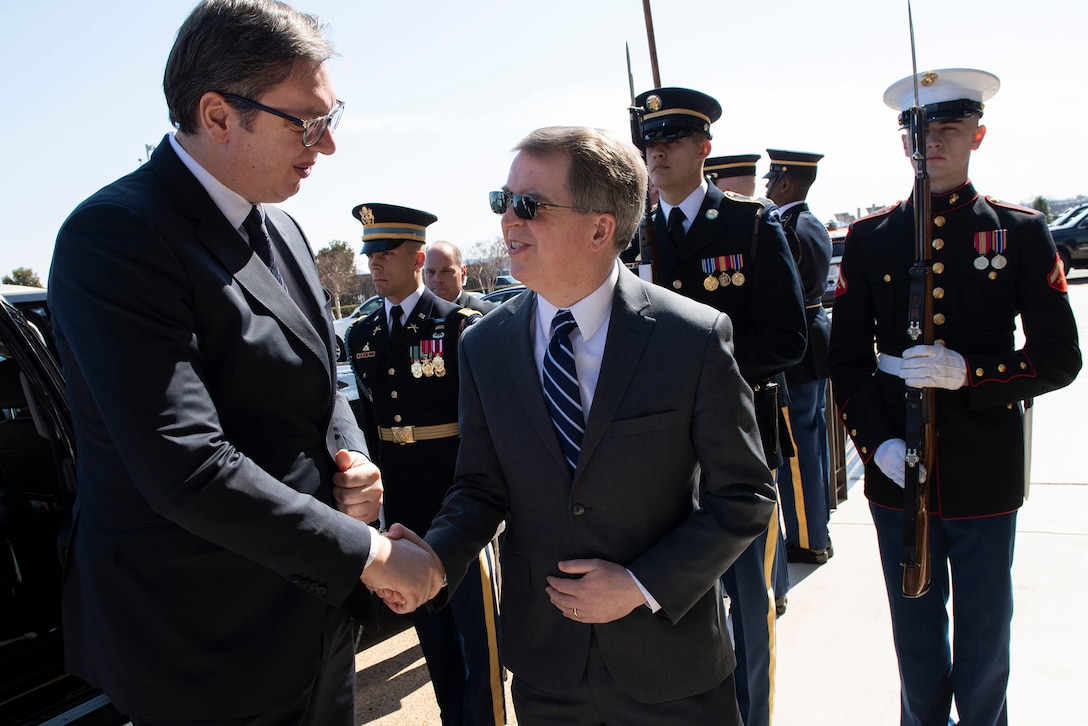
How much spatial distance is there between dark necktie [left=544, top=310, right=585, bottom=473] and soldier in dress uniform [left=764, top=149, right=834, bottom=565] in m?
2.74

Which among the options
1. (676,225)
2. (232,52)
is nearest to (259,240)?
(232,52)

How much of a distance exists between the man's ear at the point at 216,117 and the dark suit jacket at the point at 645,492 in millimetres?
755

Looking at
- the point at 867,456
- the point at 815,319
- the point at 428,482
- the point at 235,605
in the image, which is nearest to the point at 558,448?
the point at 235,605

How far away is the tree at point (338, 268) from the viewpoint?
4097cm

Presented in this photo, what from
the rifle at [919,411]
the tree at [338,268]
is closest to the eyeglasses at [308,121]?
the rifle at [919,411]

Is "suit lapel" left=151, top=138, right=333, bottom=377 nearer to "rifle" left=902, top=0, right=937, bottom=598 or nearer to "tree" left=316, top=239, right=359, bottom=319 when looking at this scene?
"rifle" left=902, top=0, right=937, bottom=598

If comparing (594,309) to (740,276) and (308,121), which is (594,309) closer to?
(308,121)

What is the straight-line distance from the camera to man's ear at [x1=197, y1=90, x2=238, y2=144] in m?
1.62

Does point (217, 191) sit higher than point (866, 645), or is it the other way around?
point (217, 191)

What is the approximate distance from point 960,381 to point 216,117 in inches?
83.8

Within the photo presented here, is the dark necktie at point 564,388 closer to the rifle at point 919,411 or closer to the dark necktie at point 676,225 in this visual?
the rifle at point 919,411

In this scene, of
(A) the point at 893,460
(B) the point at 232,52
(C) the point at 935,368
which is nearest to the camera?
(B) the point at 232,52

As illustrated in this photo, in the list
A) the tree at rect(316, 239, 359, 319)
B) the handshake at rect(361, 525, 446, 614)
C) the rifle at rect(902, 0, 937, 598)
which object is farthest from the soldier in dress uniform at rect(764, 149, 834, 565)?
the tree at rect(316, 239, 359, 319)

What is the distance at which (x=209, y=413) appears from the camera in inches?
58.9
